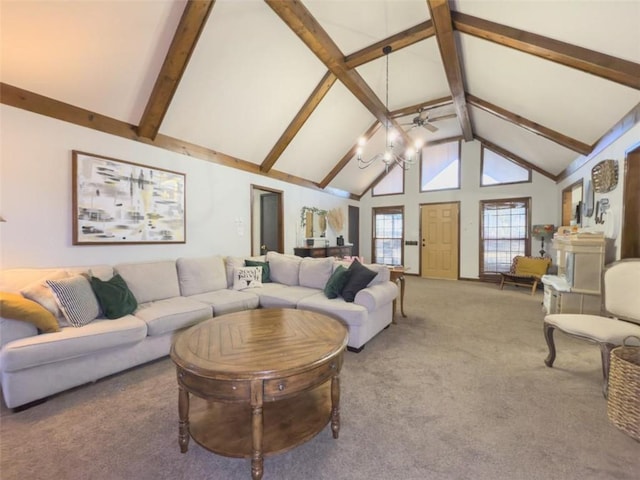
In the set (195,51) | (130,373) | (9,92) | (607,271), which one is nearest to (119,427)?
(130,373)

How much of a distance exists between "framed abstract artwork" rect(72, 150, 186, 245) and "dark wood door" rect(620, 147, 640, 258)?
5.55 metres

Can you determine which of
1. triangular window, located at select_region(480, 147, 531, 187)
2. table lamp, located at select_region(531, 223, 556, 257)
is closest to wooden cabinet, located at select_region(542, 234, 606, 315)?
A: table lamp, located at select_region(531, 223, 556, 257)

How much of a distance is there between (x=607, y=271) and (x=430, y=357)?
1.91m

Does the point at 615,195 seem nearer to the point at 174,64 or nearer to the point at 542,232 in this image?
the point at 542,232

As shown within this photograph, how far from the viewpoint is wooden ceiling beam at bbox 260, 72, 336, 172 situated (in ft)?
14.4

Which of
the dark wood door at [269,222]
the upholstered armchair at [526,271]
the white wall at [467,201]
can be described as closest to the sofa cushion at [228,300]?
the dark wood door at [269,222]

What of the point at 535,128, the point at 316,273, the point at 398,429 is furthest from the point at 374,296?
the point at 535,128

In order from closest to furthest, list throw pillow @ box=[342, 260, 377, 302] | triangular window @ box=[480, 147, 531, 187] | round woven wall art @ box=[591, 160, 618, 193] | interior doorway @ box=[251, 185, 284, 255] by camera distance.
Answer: throw pillow @ box=[342, 260, 377, 302]
round woven wall art @ box=[591, 160, 618, 193]
interior doorway @ box=[251, 185, 284, 255]
triangular window @ box=[480, 147, 531, 187]

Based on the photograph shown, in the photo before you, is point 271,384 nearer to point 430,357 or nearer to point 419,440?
point 419,440

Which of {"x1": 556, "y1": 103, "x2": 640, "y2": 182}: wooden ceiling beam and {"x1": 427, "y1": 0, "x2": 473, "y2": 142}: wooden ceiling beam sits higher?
{"x1": 427, "y1": 0, "x2": 473, "y2": 142}: wooden ceiling beam

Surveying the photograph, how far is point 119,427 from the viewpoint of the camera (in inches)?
69.4

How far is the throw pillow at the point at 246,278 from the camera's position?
3936 millimetres

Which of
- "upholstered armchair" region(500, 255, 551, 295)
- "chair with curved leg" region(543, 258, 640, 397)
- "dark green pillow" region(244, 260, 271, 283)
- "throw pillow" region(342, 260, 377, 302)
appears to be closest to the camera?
"chair with curved leg" region(543, 258, 640, 397)

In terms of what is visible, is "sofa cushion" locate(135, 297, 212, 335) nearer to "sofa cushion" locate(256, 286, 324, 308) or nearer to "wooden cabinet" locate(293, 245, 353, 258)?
"sofa cushion" locate(256, 286, 324, 308)
